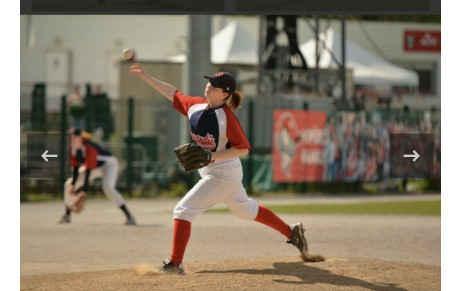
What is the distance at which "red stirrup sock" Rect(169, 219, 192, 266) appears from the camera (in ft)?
29.8

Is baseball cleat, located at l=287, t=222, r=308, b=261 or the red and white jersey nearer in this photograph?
the red and white jersey

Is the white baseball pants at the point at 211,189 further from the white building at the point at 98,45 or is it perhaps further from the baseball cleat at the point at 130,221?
the white building at the point at 98,45

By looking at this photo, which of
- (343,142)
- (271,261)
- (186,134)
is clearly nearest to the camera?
(271,261)

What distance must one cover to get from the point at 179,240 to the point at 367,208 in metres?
11.5

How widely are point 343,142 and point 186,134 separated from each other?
438cm

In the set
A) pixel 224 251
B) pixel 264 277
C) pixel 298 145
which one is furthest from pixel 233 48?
pixel 264 277

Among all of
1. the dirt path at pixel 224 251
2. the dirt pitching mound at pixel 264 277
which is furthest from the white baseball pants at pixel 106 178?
the dirt pitching mound at pixel 264 277

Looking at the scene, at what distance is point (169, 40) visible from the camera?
32.2m

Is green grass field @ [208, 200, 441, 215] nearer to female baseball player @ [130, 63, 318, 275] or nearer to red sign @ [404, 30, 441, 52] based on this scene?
female baseball player @ [130, 63, 318, 275]

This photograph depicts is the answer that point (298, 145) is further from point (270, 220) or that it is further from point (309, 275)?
point (309, 275)

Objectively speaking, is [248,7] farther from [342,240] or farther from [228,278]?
[342,240]

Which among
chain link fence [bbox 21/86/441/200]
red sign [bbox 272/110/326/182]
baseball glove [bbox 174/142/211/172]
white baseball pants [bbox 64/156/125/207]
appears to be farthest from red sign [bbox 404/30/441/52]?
baseball glove [bbox 174/142/211/172]

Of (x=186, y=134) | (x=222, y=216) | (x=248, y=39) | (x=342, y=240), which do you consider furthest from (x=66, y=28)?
(x=342, y=240)

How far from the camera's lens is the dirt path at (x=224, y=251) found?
29.0 feet
